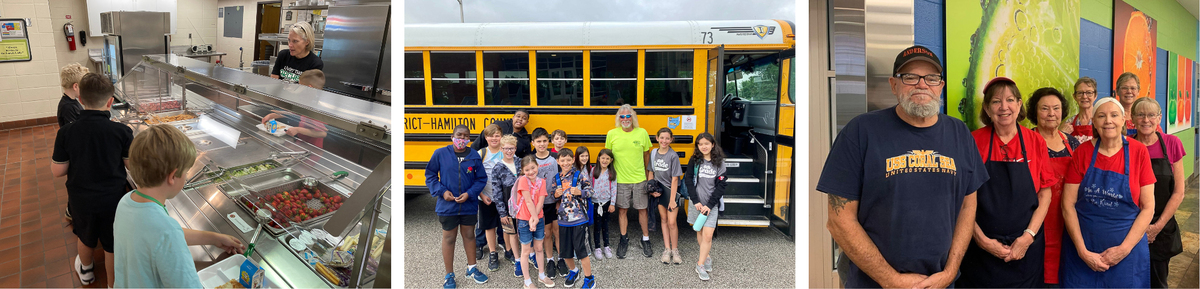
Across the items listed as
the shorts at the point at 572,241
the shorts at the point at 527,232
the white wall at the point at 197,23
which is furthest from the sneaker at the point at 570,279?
the white wall at the point at 197,23

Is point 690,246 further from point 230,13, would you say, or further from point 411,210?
point 230,13

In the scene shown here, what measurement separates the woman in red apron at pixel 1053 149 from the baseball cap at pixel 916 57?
0.75 metres

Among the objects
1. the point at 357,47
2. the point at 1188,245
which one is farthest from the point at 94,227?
the point at 1188,245

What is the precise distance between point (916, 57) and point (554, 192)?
1.71m

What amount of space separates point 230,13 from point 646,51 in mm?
7645

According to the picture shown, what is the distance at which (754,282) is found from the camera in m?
2.64

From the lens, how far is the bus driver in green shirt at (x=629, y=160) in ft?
9.14

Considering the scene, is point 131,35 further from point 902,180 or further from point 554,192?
point 902,180

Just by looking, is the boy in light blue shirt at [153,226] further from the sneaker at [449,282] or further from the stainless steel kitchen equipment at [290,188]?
the sneaker at [449,282]

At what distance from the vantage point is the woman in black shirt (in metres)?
3.04

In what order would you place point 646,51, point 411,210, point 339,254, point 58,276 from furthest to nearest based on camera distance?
point 411,210
point 646,51
point 58,276
point 339,254

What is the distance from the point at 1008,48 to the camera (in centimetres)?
195

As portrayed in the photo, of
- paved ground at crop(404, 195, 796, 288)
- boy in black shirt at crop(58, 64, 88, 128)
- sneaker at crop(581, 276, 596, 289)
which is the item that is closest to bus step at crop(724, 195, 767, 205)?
paved ground at crop(404, 195, 796, 288)

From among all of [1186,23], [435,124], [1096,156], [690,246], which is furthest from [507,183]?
[1186,23]
